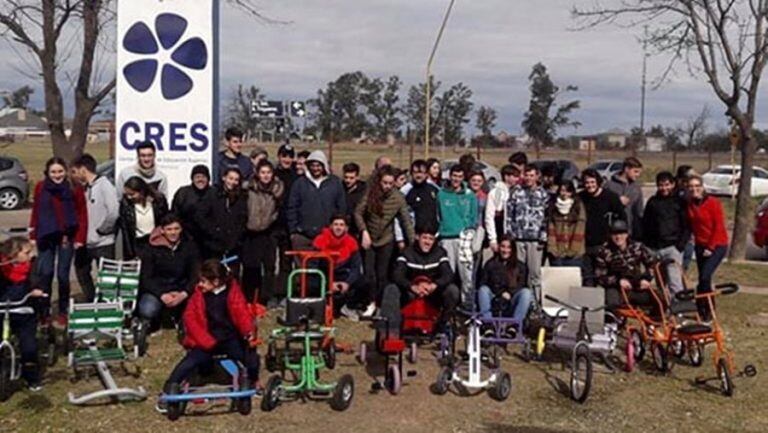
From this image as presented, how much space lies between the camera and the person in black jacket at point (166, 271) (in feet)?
28.3

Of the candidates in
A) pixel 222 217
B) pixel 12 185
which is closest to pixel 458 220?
pixel 222 217

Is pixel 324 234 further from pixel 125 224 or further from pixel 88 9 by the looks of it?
pixel 88 9

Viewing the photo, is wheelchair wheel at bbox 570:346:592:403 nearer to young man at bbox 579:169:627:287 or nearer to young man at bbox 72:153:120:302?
young man at bbox 579:169:627:287

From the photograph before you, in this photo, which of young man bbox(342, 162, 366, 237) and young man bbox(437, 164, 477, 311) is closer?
young man bbox(437, 164, 477, 311)

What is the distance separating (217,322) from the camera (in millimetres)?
7031

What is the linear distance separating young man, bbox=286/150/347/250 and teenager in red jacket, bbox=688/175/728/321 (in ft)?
12.4

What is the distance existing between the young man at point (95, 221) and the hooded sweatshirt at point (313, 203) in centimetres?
186

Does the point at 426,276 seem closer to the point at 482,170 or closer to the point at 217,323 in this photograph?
the point at 217,323

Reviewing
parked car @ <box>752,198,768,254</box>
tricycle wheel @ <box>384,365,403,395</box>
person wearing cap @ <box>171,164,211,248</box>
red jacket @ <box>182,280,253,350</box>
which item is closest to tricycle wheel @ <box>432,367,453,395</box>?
tricycle wheel @ <box>384,365,403,395</box>

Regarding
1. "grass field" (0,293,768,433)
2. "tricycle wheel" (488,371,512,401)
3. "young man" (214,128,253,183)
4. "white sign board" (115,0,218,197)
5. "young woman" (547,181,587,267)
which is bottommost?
"grass field" (0,293,768,433)

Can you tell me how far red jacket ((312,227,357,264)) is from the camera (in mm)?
9367

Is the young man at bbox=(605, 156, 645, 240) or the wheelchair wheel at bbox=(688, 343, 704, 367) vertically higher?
the young man at bbox=(605, 156, 645, 240)

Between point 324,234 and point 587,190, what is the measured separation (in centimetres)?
279

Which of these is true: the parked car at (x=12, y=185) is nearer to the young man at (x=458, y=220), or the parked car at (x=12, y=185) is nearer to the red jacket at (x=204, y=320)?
the young man at (x=458, y=220)
